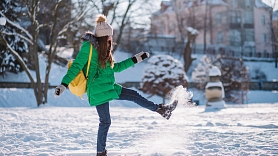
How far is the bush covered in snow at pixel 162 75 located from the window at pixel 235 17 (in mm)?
33871

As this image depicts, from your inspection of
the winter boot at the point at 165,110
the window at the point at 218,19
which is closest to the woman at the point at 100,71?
the winter boot at the point at 165,110

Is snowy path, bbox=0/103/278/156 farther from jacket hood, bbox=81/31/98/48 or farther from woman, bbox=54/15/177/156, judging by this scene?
jacket hood, bbox=81/31/98/48

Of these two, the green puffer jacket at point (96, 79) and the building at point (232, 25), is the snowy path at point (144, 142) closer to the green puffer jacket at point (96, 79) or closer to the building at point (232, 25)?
the green puffer jacket at point (96, 79)

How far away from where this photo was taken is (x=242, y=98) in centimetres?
2677

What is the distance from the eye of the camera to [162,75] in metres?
21.2

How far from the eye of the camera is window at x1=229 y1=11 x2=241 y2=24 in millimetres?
52037

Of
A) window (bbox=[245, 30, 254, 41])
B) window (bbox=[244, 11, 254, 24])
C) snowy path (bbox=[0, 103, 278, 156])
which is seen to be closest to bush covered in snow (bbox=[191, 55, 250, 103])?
snowy path (bbox=[0, 103, 278, 156])

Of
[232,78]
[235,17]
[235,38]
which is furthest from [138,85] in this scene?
[235,17]

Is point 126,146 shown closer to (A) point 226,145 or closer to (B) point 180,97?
(B) point 180,97

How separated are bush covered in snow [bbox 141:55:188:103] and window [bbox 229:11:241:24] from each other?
111ft

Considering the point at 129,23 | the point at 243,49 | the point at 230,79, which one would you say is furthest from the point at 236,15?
the point at 129,23

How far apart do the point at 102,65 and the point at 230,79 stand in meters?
24.1

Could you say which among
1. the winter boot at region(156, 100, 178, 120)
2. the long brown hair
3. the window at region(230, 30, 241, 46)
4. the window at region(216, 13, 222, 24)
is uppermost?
the window at region(216, 13, 222, 24)

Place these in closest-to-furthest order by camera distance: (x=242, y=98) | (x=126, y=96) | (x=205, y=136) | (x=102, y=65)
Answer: (x=102, y=65), (x=126, y=96), (x=205, y=136), (x=242, y=98)
